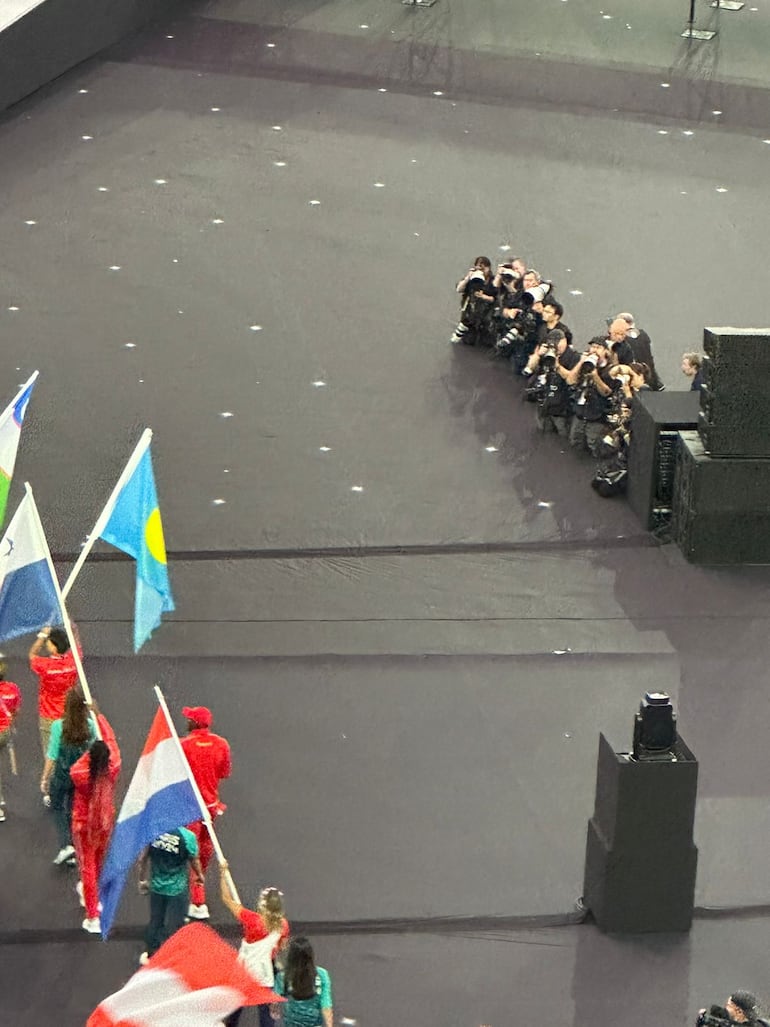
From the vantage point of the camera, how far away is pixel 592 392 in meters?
15.8

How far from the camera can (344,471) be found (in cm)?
1592

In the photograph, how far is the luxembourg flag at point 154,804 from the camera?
9.89 metres

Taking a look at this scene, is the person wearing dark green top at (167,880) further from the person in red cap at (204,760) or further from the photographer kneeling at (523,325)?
the photographer kneeling at (523,325)

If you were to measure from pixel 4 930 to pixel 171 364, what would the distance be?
7435 mm

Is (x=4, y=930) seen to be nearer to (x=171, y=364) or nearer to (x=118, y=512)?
(x=118, y=512)

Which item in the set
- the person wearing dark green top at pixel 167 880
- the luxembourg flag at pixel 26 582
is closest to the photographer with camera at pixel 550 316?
the luxembourg flag at pixel 26 582

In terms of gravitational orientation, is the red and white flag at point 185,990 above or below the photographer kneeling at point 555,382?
above

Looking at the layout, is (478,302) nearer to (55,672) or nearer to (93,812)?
(55,672)

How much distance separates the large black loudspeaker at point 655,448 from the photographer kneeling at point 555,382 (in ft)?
2.47

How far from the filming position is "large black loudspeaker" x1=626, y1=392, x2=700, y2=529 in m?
15.0

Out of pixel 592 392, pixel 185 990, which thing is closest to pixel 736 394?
pixel 592 392

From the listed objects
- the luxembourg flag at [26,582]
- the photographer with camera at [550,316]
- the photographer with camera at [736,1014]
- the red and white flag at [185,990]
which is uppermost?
the luxembourg flag at [26,582]

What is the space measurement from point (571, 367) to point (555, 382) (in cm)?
18

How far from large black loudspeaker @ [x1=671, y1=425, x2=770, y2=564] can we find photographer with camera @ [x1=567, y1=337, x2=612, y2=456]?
1.13m
